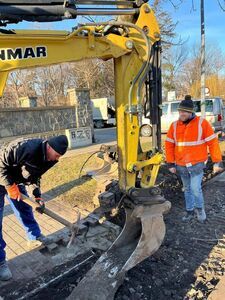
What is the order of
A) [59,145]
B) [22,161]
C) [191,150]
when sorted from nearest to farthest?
1. [59,145]
2. [22,161]
3. [191,150]

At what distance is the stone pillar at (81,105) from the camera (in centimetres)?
1445

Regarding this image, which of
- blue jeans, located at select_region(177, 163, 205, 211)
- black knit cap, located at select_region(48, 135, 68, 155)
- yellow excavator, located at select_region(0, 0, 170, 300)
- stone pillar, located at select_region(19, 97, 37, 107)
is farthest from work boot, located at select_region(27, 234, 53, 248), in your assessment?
stone pillar, located at select_region(19, 97, 37, 107)

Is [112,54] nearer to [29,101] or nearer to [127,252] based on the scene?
[127,252]

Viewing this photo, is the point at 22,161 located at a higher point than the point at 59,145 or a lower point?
lower

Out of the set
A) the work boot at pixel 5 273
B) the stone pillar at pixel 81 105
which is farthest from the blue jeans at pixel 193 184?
the stone pillar at pixel 81 105

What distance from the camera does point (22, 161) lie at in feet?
12.3

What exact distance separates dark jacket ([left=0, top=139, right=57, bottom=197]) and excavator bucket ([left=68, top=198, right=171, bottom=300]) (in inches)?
47.2

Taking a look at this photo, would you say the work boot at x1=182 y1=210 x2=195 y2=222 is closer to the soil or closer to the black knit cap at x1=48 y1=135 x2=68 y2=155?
the soil

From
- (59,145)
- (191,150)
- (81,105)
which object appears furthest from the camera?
(81,105)

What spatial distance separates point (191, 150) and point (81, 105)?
9.94 m

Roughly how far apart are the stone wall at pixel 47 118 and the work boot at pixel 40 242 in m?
8.11

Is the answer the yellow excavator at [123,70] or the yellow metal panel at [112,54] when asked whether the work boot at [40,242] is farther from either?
the yellow metal panel at [112,54]

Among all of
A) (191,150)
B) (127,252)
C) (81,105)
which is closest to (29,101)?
(81,105)

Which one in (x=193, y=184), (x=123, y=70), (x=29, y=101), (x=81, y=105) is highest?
(x=123, y=70)
